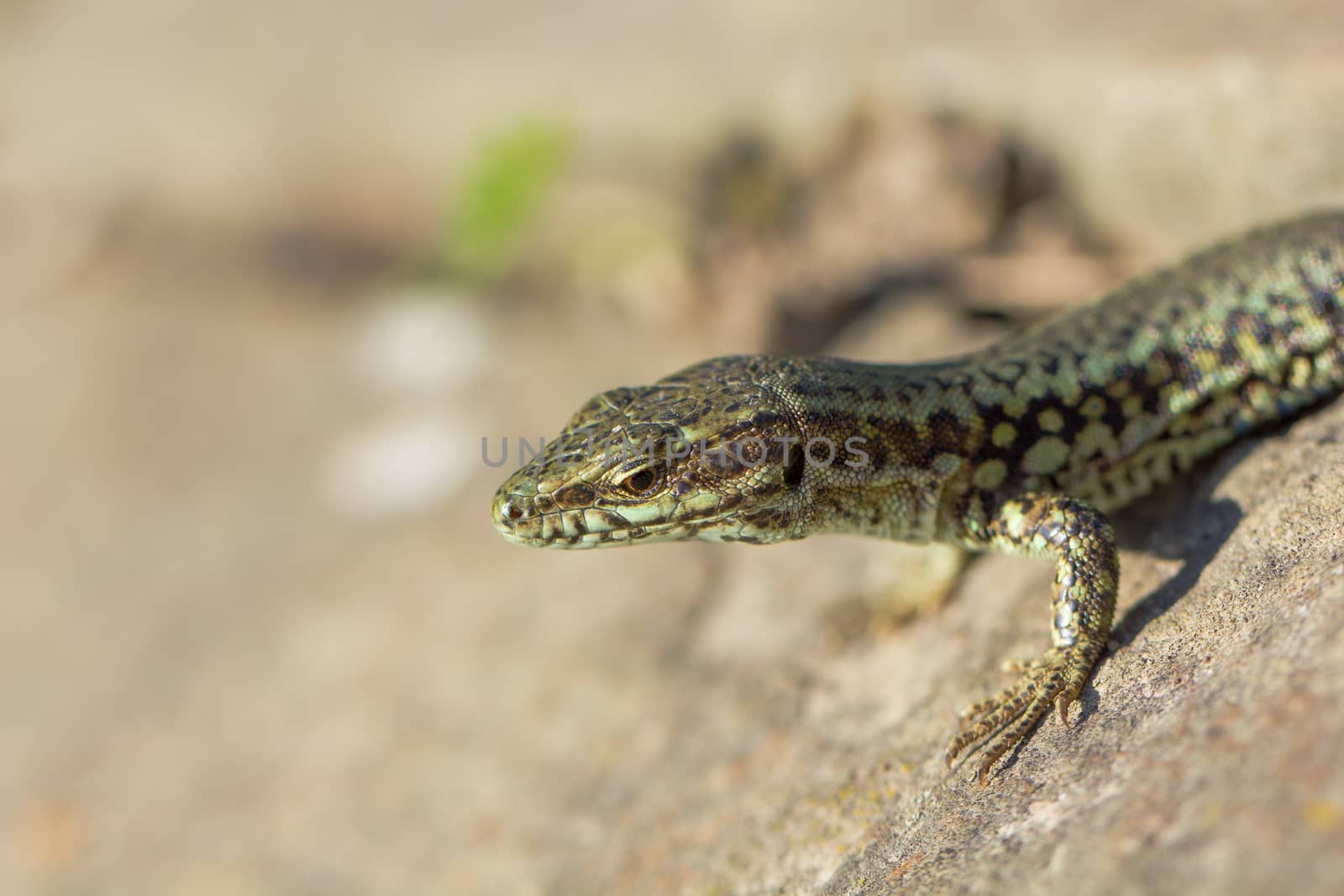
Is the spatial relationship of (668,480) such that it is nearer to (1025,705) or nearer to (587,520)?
(587,520)

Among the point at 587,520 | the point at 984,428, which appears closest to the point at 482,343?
the point at 587,520

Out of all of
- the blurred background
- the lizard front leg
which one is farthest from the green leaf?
the lizard front leg

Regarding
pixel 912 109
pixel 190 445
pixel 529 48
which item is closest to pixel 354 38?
pixel 529 48

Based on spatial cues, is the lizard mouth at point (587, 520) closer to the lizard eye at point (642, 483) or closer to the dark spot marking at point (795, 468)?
the lizard eye at point (642, 483)

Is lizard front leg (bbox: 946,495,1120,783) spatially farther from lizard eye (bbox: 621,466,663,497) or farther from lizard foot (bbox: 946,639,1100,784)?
lizard eye (bbox: 621,466,663,497)

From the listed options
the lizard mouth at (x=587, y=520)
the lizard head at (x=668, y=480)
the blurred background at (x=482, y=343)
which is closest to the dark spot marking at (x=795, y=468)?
the lizard head at (x=668, y=480)

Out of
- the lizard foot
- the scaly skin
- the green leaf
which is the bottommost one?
the lizard foot

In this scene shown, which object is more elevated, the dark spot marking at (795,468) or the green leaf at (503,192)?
the green leaf at (503,192)
